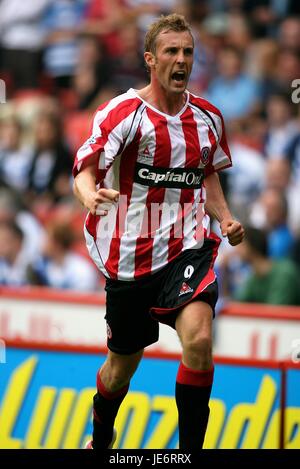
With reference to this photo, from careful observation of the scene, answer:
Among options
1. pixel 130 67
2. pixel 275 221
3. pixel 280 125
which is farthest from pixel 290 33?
pixel 275 221

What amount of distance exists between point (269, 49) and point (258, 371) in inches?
216

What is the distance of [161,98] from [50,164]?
20.1 ft

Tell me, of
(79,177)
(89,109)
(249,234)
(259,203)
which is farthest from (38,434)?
(89,109)

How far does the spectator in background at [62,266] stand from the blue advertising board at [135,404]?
11.9 ft

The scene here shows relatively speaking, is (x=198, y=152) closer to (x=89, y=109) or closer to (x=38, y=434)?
(x=38, y=434)

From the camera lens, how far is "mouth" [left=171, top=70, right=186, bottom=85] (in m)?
5.31

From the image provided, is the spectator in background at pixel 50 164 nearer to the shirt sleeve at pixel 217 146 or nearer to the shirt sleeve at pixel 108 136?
the shirt sleeve at pixel 217 146

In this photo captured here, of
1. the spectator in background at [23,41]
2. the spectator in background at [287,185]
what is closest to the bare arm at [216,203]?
the spectator in background at [287,185]

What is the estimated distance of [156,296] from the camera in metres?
5.50

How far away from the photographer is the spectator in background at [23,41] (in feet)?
40.7

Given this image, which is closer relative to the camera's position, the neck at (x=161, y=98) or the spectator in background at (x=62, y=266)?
the neck at (x=161, y=98)

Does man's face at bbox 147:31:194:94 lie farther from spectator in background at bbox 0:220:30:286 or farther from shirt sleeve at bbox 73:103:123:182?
spectator in background at bbox 0:220:30:286

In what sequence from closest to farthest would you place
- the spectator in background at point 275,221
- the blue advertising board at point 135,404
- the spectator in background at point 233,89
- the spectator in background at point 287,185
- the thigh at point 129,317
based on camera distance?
the thigh at point 129,317 < the blue advertising board at point 135,404 < the spectator in background at point 275,221 < the spectator in background at point 287,185 < the spectator in background at point 233,89

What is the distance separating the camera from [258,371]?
21.5ft
